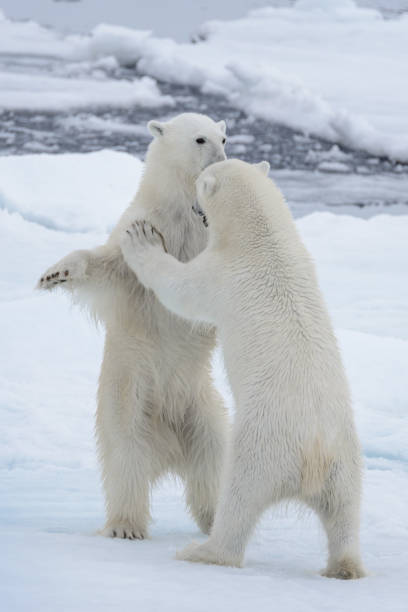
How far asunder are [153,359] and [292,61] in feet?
44.8

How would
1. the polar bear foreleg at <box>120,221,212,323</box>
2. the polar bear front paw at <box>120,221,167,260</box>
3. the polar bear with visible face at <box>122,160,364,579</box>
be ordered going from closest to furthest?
the polar bear with visible face at <box>122,160,364,579</box> → the polar bear foreleg at <box>120,221,212,323</box> → the polar bear front paw at <box>120,221,167,260</box>

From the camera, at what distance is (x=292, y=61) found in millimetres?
15344

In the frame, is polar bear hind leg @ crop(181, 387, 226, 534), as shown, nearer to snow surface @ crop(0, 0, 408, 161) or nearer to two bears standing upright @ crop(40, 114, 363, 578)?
two bears standing upright @ crop(40, 114, 363, 578)

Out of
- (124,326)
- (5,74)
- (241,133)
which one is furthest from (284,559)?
(5,74)

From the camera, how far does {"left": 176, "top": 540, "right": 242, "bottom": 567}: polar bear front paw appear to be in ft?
6.51

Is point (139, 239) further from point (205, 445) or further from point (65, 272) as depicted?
point (205, 445)

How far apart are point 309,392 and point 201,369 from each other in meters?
0.67

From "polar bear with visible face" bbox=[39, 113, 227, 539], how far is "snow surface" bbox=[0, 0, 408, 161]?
11.0m

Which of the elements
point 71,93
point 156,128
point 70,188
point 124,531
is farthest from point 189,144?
Answer: point 71,93

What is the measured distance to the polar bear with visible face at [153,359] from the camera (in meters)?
2.52

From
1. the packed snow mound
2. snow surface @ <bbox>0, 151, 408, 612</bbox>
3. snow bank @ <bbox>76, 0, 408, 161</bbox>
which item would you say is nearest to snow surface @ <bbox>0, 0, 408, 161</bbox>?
snow bank @ <bbox>76, 0, 408, 161</bbox>

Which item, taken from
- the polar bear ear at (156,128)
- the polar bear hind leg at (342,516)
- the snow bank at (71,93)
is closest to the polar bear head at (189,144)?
the polar bear ear at (156,128)

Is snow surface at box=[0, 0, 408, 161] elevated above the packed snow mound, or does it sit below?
above

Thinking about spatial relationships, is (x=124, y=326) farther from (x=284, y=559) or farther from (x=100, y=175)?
(x=100, y=175)
